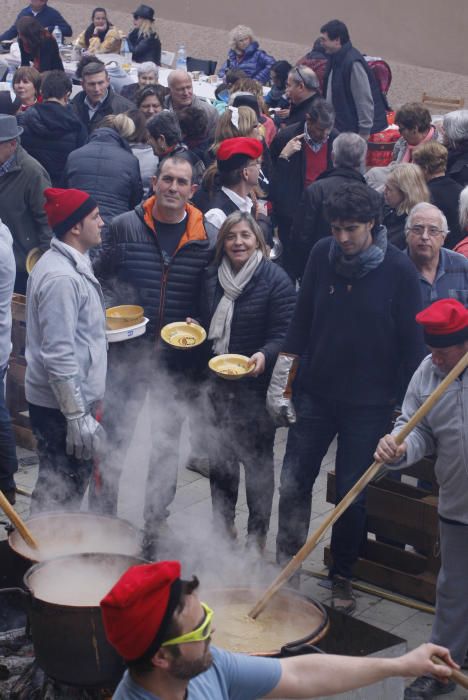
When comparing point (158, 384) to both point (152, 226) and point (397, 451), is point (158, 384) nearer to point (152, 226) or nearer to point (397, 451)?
point (152, 226)

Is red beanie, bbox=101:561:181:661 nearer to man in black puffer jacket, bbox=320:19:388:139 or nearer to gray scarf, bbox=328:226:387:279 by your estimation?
gray scarf, bbox=328:226:387:279

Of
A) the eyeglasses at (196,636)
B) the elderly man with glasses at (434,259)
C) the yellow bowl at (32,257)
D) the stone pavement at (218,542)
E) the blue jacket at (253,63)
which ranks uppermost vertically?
the eyeglasses at (196,636)

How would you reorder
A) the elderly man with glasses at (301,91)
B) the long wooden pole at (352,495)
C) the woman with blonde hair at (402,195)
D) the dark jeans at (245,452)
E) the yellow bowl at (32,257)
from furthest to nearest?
the elderly man with glasses at (301,91) < the yellow bowl at (32,257) < the woman with blonde hair at (402,195) < the dark jeans at (245,452) < the long wooden pole at (352,495)

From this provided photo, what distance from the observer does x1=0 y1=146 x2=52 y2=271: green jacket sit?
7.71 meters

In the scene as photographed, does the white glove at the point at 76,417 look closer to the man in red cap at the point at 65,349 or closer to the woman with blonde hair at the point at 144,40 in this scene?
the man in red cap at the point at 65,349

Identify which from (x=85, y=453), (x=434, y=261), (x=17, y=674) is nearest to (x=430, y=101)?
(x=434, y=261)

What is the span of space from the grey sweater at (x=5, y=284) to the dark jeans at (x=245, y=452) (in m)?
1.30

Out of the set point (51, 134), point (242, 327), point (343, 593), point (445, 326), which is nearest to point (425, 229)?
point (242, 327)

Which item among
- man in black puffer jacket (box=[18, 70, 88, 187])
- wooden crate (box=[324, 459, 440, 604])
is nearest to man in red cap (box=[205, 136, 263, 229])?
wooden crate (box=[324, 459, 440, 604])

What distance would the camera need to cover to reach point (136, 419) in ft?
20.6

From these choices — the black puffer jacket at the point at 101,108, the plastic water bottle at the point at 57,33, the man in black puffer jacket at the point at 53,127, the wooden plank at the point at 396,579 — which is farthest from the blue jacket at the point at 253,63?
the wooden plank at the point at 396,579

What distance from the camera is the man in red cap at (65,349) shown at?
531cm

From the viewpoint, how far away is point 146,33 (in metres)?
16.2

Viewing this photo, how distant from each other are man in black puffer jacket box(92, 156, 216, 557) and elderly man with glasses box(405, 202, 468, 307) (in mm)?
1145
